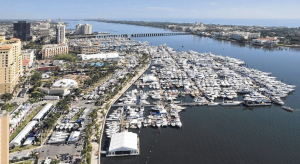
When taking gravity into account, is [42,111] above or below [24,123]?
above

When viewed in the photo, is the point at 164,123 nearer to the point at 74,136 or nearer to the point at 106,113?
the point at 106,113

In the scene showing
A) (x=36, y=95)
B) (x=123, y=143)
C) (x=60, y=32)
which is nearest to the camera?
(x=123, y=143)

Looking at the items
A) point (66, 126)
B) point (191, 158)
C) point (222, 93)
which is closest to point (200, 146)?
point (191, 158)

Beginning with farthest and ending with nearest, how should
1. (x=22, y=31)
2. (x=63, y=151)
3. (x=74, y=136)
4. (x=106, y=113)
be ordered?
(x=22, y=31) < (x=106, y=113) < (x=74, y=136) < (x=63, y=151)

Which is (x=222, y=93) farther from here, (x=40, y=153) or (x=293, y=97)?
(x=40, y=153)

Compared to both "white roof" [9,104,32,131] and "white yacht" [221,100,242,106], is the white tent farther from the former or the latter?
"white yacht" [221,100,242,106]

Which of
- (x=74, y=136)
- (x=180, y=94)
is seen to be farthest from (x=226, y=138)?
(x=74, y=136)

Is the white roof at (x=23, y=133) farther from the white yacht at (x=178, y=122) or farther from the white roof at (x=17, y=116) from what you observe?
the white yacht at (x=178, y=122)
